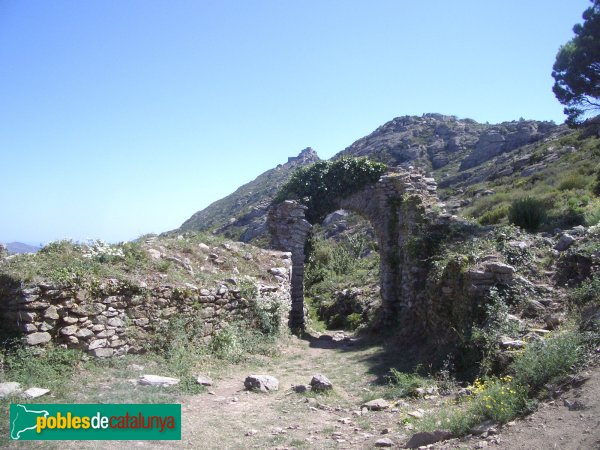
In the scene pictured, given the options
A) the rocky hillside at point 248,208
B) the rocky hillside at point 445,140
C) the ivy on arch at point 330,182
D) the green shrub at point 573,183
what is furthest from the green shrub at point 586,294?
the rocky hillside at point 445,140

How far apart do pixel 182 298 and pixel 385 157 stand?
42249 mm

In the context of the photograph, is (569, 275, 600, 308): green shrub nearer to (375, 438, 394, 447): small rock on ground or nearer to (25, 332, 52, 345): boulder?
(375, 438, 394, 447): small rock on ground

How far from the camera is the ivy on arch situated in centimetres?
1513

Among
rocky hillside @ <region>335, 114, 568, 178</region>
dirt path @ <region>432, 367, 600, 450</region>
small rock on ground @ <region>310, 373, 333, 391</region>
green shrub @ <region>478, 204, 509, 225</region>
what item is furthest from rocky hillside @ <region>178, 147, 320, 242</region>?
dirt path @ <region>432, 367, 600, 450</region>

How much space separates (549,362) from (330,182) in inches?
442

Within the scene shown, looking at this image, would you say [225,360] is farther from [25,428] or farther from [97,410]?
[25,428]

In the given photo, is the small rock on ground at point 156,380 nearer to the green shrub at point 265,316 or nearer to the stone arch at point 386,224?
the green shrub at point 265,316

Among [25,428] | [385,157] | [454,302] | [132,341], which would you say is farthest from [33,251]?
[385,157]

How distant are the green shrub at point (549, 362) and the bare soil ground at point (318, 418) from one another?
0.27 m

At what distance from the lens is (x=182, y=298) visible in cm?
854

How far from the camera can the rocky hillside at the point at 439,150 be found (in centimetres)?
4016

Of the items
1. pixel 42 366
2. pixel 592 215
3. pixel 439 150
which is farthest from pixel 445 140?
pixel 42 366

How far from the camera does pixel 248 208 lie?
51938 millimetres

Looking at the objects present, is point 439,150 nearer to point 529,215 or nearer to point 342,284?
point 342,284
